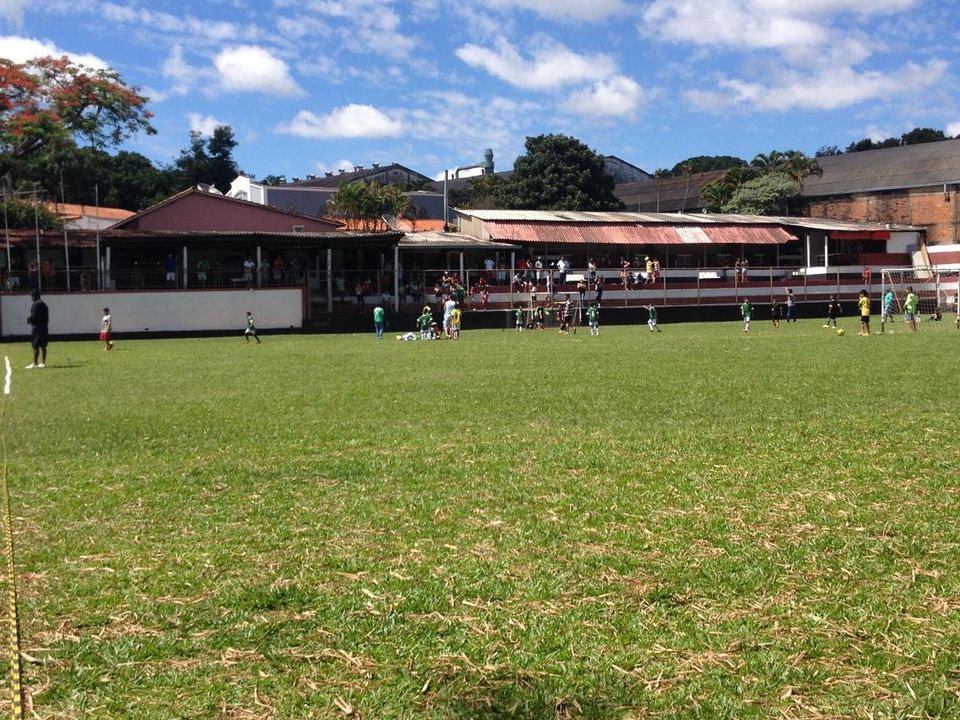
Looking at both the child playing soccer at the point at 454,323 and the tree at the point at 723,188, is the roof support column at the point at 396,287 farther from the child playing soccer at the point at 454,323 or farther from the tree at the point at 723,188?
the tree at the point at 723,188

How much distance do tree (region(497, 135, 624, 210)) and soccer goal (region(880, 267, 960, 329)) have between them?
24.0m

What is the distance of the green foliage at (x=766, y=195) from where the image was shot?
237 feet

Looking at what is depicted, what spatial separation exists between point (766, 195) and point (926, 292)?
846 inches

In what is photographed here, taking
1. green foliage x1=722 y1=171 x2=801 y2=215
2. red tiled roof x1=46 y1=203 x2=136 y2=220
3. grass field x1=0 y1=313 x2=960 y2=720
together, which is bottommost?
grass field x1=0 y1=313 x2=960 y2=720

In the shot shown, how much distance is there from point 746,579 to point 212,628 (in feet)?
9.23

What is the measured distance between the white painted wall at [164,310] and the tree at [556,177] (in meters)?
Result: 32.6

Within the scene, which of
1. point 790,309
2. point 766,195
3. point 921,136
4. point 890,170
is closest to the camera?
point 790,309

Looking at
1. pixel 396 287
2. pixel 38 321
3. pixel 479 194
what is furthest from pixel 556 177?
pixel 38 321

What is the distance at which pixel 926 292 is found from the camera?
2080 inches

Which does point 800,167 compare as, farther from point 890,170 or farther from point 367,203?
point 367,203

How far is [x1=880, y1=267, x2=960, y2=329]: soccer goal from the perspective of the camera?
45844 millimetres

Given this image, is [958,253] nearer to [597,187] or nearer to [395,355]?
[597,187]

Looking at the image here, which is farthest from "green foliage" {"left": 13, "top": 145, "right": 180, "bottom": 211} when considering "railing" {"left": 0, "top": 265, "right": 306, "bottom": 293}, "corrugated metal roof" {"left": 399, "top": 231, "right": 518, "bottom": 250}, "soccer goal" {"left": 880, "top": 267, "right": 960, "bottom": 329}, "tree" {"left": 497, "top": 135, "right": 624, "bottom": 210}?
"soccer goal" {"left": 880, "top": 267, "right": 960, "bottom": 329}

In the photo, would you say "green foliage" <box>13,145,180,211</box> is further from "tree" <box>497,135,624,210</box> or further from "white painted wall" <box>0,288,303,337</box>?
"tree" <box>497,135,624,210</box>
